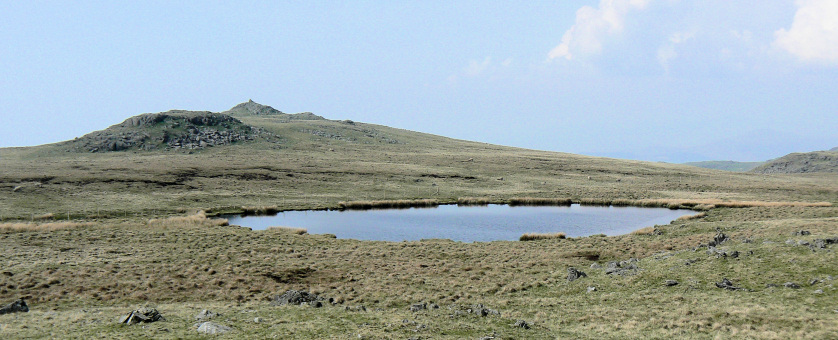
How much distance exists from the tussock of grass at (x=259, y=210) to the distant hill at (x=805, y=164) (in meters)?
177

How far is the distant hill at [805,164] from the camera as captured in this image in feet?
543

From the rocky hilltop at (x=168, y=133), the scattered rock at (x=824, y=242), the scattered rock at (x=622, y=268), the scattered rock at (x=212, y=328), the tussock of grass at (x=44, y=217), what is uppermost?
the rocky hilltop at (x=168, y=133)

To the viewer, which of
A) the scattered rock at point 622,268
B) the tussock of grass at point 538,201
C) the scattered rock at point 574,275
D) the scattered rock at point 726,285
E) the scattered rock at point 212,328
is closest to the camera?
the scattered rock at point 212,328

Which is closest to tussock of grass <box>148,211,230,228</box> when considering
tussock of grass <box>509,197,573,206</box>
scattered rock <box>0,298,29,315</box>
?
scattered rock <box>0,298,29,315</box>

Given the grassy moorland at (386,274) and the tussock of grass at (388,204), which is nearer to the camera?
the grassy moorland at (386,274)

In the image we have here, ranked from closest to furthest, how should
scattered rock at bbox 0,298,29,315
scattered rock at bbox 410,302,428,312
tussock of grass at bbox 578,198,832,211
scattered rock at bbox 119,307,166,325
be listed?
scattered rock at bbox 119,307,166,325
scattered rock at bbox 0,298,29,315
scattered rock at bbox 410,302,428,312
tussock of grass at bbox 578,198,832,211

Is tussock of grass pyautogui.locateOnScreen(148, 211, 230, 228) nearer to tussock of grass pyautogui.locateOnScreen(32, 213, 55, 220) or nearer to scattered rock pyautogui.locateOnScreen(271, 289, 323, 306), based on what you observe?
tussock of grass pyautogui.locateOnScreen(32, 213, 55, 220)

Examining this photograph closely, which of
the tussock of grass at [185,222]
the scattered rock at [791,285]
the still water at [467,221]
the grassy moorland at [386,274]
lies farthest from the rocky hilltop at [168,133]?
the scattered rock at [791,285]

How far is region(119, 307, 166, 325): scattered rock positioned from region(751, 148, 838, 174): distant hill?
19744 centimetres

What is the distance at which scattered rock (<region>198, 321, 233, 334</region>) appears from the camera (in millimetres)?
17147

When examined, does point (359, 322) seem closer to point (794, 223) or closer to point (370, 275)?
point (370, 275)

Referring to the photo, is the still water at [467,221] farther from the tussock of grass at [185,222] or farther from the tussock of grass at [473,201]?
the tussock of grass at [185,222]

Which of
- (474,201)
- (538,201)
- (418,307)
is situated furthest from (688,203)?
(418,307)

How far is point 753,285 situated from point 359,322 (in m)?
Result: 16.2
